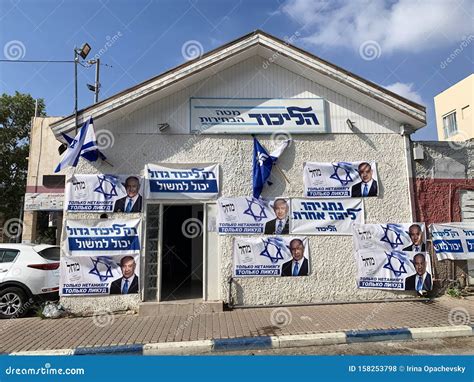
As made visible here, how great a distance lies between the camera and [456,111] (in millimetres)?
27922

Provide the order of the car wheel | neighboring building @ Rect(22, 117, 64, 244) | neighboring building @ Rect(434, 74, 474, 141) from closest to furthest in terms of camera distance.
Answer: the car wheel < neighboring building @ Rect(22, 117, 64, 244) < neighboring building @ Rect(434, 74, 474, 141)

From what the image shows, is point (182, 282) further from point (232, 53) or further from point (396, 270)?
point (232, 53)

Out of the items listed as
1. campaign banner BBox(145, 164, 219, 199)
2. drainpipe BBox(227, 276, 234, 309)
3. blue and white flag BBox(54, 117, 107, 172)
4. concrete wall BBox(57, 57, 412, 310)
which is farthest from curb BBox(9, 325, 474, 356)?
blue and white flag BBox(54, 117, 107, 172)

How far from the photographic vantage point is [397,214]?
8.09m

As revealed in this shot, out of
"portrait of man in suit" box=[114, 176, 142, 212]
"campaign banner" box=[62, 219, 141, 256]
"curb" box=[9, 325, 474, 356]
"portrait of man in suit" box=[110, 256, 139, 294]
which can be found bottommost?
"curb" box=[9, 325, 474, 356]

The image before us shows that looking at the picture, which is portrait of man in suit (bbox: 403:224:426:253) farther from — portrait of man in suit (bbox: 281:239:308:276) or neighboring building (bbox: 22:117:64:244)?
neighboring building (bbox: 22:117:64:244)

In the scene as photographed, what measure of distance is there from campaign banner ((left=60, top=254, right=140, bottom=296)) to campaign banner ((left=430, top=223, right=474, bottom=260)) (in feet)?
22.9

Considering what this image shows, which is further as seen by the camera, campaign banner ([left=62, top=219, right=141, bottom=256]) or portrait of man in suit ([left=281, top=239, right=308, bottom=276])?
portrait of man in suit ([left=281, top=239, right=308, bottom=276])

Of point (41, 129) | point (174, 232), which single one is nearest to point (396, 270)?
point (174, 232)

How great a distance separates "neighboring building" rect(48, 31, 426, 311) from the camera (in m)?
7.63

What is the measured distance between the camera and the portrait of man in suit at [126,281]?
24.4 ft

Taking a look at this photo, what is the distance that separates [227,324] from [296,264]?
221 cm

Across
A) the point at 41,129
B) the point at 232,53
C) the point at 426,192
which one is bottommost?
the point at 426,192

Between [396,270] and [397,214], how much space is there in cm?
130
